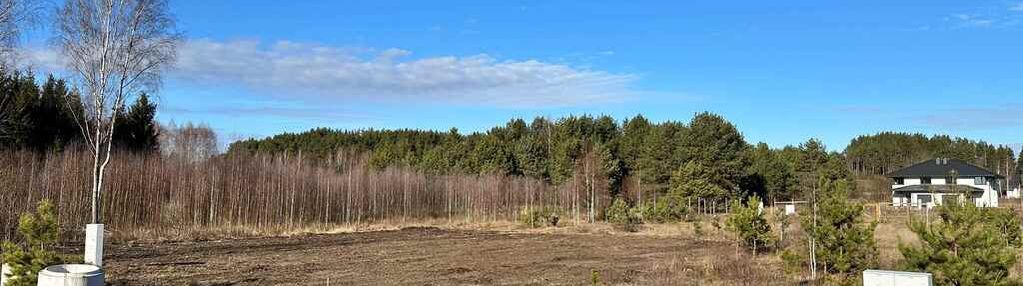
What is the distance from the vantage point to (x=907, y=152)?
260ft

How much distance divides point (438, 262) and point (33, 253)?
28.9 ft

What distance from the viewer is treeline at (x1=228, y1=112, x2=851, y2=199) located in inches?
1613

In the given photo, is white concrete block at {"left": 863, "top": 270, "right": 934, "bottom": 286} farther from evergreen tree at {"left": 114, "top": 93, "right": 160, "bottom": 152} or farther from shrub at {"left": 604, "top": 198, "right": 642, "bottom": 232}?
evergreen tree at {"left": 114, "top": 93, "right": 160, "bottom": 152}

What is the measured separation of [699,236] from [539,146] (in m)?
25.2

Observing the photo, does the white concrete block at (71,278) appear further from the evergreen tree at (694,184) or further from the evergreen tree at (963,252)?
the evergreen tree at (694,184)

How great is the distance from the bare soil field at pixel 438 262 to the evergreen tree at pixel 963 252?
2.42 meters

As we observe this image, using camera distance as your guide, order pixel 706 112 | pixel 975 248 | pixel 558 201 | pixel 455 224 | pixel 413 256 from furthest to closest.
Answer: pixel 706 112, pixel 558 201, pixel 455 224, pixel 413 256, pixel 975 248

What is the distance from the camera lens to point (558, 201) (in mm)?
38500

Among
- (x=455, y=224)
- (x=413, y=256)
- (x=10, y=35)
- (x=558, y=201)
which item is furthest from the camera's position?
(x=558, y=201)

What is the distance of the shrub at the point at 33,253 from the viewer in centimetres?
661

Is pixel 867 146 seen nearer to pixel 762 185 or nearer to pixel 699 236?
pixel 762 185

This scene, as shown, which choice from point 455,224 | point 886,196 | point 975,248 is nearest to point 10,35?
point 975,248

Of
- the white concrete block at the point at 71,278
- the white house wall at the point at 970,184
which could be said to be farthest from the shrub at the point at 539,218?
the white house wall at the point at 970,184

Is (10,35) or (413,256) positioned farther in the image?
(413,256)
